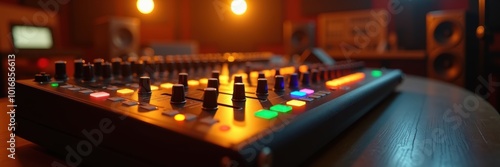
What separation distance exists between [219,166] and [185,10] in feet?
17.0

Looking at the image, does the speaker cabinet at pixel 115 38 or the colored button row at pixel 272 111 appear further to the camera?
the speaker cabinet at pixel 115 38

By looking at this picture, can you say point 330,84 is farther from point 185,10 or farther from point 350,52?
point 185,10

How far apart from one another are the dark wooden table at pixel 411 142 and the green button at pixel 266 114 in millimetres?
78

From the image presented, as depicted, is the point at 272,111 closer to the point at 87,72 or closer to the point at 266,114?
the point at 266,114

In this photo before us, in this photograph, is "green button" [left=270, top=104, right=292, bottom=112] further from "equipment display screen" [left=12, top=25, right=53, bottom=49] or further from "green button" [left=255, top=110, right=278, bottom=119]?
"equipment display screen" [left=12, top=25, right=53, bottom=49]

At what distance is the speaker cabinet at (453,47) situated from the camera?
2299mm

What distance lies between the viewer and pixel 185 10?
5227mm

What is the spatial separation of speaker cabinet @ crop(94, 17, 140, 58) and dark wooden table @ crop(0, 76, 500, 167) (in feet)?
7.15

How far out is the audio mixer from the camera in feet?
0.96

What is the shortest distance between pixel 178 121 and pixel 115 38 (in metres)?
2.73

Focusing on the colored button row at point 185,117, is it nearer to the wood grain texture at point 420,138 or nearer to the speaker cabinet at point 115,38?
the wood grain texture at point 420,138

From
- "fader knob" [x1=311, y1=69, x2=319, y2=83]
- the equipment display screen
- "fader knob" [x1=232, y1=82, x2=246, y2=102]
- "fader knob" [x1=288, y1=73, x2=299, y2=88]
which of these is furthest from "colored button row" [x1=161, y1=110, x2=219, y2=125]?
the equipment display screen

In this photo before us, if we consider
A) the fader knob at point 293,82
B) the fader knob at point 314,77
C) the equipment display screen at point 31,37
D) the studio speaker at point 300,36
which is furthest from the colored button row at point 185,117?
the equipment display screen at point 31,37

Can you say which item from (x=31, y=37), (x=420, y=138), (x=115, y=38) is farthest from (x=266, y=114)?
(x=31, y=37)
